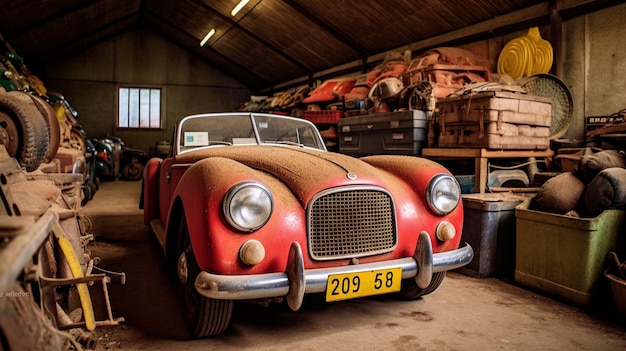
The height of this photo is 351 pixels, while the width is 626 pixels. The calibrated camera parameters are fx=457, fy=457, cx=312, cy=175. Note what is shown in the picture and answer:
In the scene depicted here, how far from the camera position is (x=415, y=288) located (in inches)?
115

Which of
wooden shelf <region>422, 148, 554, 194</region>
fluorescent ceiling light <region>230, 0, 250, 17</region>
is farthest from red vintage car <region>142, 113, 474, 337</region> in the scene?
fluorescent ceiling light <region>230, 0, 250, 17</region>

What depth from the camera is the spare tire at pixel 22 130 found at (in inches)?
140

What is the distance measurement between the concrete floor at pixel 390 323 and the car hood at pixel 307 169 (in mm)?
796

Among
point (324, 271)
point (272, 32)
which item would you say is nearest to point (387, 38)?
point (272, 32)

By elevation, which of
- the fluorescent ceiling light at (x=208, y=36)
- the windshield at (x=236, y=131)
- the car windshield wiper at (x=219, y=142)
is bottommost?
the car windshield wiper at (x=219, y=142)

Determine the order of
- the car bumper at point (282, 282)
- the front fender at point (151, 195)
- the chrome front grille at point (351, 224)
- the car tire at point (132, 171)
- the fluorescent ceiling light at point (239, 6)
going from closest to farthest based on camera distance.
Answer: the car bumper at point (282, 282)
the chrome front grille at point (351, 224)
the front fender at point (151, 195)
the fluorescent ceiling light at point (239, 6)
the car tire at point (132, 171)

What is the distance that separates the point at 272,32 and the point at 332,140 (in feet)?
17.0

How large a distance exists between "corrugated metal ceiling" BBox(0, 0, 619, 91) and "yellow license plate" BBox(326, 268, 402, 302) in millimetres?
4948

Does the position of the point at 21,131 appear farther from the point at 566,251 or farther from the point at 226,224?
the point at 566,251

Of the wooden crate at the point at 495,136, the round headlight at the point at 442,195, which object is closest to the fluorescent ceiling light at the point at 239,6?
the wooden crate at the point at 495,136

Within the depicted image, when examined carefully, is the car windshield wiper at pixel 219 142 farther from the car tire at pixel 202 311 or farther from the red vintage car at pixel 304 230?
the car tire at pixel 202 311

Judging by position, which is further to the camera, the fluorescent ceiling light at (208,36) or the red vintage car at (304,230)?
the fluorescent ceiling light at (208,36)

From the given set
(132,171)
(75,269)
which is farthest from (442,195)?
(132,171)

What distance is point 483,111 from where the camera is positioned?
13.7 feet
